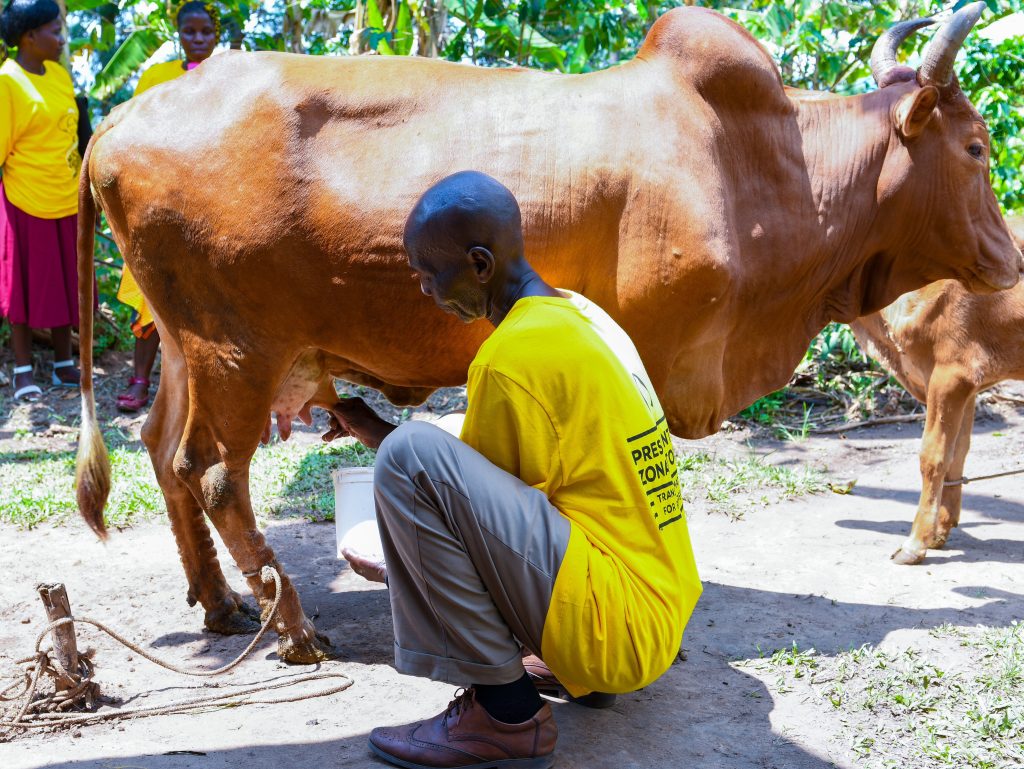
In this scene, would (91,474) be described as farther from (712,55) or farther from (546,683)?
(712,55)

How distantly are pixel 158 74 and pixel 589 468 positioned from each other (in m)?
4.23

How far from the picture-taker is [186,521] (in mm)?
3434

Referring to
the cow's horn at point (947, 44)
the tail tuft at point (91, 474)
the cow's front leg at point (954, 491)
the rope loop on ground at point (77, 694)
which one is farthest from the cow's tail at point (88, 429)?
the cow's front leg at point (954, 491)

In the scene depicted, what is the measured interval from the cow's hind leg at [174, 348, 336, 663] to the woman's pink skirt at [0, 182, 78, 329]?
13.1 feet

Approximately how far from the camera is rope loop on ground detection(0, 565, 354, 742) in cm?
270

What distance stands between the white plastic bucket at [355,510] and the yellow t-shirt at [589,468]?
3.43 feet

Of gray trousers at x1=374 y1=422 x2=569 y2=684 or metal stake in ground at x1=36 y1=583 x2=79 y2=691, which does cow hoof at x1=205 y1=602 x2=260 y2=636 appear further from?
gray trousers at x1=374 y1=422 x2=569 y2=684

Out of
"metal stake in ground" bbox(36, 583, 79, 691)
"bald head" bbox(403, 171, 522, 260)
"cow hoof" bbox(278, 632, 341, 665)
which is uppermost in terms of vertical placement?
"bald head" bbox(403, 171, 522, 260)

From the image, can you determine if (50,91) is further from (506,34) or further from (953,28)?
(953,28)

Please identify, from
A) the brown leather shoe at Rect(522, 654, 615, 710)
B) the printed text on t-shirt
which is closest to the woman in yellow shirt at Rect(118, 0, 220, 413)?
the brown leather shoe at Rect(522, 654, 615, 710)

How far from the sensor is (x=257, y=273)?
2934 millimetres

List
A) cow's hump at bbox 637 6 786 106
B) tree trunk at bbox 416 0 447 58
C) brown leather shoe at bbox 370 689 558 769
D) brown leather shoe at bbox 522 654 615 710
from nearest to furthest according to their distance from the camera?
brown leather shoe at bbox 370 689 558 769
brown leather shoe at bbox 522 654 615 710
cow's hump at bbox 637 6 786 106
tree trunk at bbox 416 0 447 58

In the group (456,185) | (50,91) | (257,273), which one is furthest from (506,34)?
(456,185)

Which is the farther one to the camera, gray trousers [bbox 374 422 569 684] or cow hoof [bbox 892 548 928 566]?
cow hoof [bbox 892 548 928 566]
